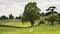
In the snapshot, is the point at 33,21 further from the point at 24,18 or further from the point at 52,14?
the point at 52,14

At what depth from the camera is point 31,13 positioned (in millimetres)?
70938

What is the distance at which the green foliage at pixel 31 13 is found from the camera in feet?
229

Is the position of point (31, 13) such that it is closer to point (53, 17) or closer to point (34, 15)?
point (34, 15)

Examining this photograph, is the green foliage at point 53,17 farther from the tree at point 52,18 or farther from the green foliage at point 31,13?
the green foliage at point 31,13

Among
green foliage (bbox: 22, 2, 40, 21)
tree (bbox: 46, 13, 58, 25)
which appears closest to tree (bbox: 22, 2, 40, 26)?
green foliage (bbox: 22, 2, 40, 21)

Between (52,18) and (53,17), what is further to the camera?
(53,17)

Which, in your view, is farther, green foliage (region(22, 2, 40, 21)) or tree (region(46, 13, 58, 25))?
tree (region(46, 13, 58, 25))

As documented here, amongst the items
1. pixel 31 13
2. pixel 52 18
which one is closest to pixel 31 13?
pixel 31 13

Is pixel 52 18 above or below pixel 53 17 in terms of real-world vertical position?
below

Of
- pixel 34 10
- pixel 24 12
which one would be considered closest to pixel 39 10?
pixel 34 10

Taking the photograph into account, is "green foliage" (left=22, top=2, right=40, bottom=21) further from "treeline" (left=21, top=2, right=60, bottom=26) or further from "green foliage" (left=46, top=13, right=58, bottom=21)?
"green foliage" (left=46, top=13, right=58, bottom=21)

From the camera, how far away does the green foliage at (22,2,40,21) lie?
229 feet

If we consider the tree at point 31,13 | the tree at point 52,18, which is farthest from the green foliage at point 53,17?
the tree at point 31,13

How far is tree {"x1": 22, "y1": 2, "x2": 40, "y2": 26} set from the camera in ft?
229
